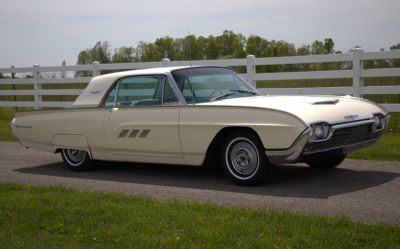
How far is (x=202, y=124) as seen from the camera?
7.30 metres

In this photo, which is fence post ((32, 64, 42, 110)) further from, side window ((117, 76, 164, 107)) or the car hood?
the car hood

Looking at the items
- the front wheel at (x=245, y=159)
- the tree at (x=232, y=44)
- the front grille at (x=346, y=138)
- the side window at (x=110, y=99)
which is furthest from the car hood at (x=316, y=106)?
Answer: the tree at (x=232, y=44)

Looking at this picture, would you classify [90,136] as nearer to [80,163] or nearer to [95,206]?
[80,163]

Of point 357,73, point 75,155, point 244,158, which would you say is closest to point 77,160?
point 75,155

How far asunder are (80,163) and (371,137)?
13.4 feet

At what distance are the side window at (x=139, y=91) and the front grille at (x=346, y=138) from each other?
7.26ft

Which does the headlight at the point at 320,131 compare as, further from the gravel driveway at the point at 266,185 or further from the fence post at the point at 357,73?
the fence post at the point at 357,73

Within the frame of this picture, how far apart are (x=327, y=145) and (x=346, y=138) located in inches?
14.1

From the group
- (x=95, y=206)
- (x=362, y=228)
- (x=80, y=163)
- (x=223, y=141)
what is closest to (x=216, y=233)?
(x=362, y=228)

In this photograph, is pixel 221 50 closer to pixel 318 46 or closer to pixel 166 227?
pixel 318 46

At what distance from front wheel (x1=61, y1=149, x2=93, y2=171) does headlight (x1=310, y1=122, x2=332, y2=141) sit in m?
3.62

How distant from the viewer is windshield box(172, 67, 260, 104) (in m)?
7.75

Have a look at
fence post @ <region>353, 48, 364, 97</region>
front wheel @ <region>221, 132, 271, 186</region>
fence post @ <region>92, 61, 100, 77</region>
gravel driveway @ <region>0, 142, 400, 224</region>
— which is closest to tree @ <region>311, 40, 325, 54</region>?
fence post @ <region>92, 61, 100, 77</region>

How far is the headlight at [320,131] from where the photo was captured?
653 cm
